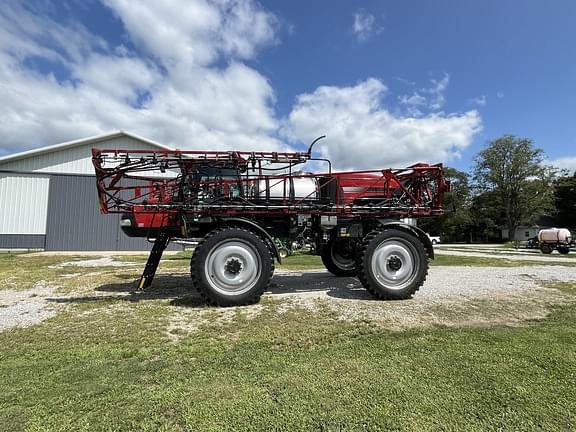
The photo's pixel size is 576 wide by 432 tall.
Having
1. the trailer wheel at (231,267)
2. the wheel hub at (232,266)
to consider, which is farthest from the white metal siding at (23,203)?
the wheel hub at (232,266)

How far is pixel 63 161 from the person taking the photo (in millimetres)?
20344

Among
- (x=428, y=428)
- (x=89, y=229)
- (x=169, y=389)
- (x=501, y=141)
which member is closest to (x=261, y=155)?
(x=169, y=389)

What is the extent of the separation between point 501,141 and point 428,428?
6378 cm

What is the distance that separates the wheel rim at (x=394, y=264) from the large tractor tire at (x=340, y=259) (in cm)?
227

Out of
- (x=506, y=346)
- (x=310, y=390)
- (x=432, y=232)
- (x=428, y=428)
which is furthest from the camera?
(x=432, y=232)

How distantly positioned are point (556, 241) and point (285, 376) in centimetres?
2892

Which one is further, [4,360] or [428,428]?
[4,360]

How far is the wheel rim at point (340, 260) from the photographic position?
28.7ft

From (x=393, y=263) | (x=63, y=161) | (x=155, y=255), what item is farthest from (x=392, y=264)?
(x=63, y=161)

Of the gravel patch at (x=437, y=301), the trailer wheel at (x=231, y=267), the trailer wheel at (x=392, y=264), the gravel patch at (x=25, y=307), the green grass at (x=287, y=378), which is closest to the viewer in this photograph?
the green grass at (x=287, y=378)

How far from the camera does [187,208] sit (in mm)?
6016

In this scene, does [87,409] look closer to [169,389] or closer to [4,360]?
[169,389]

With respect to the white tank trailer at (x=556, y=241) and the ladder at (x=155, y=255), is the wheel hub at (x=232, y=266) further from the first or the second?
the white tank trailer at (x=556, y=241)

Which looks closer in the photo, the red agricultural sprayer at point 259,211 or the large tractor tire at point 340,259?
the red agricultural sprayer at point 259,211
